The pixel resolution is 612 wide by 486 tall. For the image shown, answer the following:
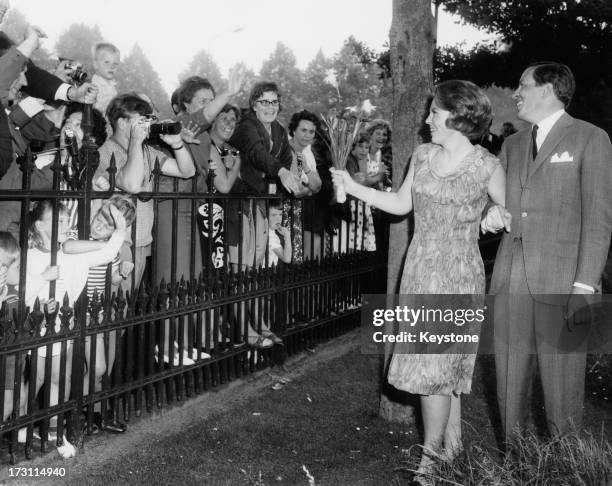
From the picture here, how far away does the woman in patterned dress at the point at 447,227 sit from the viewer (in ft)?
12.6

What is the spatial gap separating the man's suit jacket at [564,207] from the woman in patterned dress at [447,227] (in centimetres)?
14

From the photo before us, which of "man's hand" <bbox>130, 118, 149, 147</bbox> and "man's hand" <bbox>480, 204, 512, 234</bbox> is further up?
"man's hand" <bbox>130, 118, 149, 147</bbox>

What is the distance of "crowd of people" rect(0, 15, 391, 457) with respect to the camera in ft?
13.5

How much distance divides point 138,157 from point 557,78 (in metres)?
2.54

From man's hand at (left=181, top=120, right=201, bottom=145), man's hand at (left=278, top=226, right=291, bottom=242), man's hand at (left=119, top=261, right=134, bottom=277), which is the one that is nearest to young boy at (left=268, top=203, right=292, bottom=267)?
man's hand at (left=278, top=226, right=291, bottom=242)

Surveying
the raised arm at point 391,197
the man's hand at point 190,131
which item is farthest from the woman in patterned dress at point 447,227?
the man's hand at point 190,131

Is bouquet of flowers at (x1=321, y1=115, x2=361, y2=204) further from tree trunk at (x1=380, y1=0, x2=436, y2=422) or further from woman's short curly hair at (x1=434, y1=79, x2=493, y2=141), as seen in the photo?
woman's short curly hair at (x1=434, y1=79, x2=493, y2=141)

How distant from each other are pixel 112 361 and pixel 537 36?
13.9m

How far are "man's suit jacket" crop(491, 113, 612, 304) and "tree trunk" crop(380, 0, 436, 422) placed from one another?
1103 mm

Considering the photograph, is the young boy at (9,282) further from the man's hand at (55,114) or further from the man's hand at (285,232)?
the man's hand at (285,232)

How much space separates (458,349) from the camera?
3.92 m

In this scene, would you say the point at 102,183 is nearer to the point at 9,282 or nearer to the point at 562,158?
the point at 9,282

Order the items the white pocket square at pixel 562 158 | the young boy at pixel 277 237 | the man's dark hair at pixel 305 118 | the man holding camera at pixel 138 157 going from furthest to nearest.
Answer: the man's dark hair at pixel 305 118
the young boy at pixel 277 237
the man holding camera at pixel 138 157
the white pocket square at pixel 562 158

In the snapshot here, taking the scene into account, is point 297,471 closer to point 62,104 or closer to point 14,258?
point 14,258
